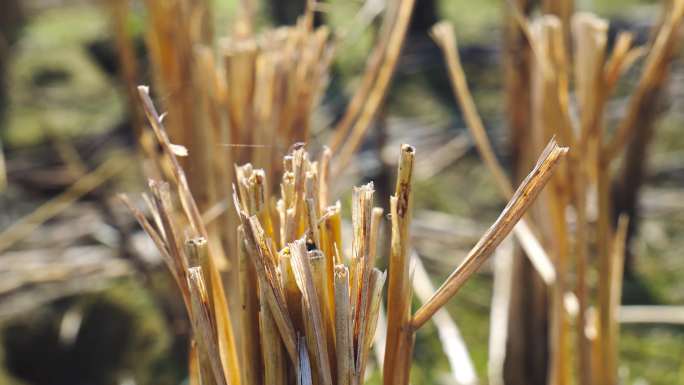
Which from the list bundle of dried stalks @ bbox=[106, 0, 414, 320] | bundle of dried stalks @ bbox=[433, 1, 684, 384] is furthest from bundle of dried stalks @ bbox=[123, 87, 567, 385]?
bundle of dried stalks @ bbox=[433, 1, 684, 384]

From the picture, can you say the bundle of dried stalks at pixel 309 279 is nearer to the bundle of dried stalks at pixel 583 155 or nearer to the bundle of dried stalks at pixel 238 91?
the bundle of dried stalks at pixel 238 91

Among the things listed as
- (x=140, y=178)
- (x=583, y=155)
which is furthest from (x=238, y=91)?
(x=140, y=178)

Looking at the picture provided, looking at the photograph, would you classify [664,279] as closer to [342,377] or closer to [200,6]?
[200,6]

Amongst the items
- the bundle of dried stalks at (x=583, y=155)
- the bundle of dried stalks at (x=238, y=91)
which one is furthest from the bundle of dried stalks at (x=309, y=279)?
the bundle of dried stalks at (x=583, y=155)

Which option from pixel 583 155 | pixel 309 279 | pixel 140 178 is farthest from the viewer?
pixel 140 178

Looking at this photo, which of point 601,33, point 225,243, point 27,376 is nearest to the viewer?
point 601,33

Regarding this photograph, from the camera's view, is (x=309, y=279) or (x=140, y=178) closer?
(x=309, y=279)

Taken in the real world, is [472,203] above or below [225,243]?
below

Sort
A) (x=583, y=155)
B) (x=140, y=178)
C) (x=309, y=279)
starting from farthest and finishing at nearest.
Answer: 1. (x=140, y=178)
2. (x=583, y=155)
3. (x=309, y=279)

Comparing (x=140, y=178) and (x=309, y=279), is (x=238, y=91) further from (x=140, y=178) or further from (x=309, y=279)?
(x=140, y=178)

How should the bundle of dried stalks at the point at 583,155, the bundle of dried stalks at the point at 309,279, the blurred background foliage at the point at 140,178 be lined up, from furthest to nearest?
the blurred background foliage at the point at 140,178
the bundle of dried stalks at the point at 583,155
the bundle of dried stalks at the point at 309,279

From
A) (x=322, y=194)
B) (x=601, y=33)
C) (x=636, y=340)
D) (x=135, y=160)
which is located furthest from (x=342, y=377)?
(x=135, y=160)
